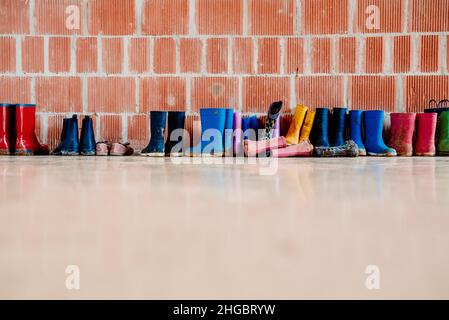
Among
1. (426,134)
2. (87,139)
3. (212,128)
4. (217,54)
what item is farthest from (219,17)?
(426,134)

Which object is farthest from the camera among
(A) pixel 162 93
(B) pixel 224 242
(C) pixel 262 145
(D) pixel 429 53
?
(A) pixel 162 93

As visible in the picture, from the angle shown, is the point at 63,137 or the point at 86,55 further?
the point at 86,55


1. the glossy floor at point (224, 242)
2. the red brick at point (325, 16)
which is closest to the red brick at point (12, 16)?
the red brick at point (325, 16)

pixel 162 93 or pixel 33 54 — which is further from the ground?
pixel 33 54

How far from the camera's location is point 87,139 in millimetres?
4031

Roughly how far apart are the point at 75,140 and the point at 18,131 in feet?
1.50

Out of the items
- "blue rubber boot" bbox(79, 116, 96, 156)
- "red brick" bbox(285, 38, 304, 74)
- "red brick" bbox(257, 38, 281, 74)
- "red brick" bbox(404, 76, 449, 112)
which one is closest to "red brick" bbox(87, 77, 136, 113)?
"blue rubber boot" bbox(79, 116, 96, 156)

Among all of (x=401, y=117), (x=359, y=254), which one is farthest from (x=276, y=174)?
(x=401, y=117)

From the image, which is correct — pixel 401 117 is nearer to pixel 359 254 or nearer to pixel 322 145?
pixel 322 145

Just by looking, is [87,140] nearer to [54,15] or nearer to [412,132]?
[54,15]

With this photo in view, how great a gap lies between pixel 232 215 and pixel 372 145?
10.2 ft

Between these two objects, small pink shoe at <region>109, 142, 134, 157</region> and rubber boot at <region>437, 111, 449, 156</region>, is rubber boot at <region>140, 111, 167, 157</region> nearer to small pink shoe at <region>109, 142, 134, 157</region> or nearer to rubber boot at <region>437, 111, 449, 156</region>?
small pink shoe at <region>109, 142, 134, 157</region>

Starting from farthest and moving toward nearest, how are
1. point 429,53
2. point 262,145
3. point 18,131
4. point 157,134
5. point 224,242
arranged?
point 429,53 → point 18,131 → point 157,134 → point 262,145 → point 224,242

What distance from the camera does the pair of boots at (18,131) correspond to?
3.96 meters
